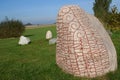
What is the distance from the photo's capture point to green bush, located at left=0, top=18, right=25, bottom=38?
129 ft

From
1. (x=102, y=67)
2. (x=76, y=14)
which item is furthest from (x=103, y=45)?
(x=76, y=14)

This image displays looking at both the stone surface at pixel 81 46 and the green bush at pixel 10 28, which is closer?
the stone surface at pixel 81 46

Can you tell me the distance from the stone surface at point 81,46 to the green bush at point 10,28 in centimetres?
3184

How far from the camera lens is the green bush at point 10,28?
39.4 m

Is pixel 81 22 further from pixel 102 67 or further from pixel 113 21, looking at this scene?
pixel 113 21

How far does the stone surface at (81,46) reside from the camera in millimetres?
7715

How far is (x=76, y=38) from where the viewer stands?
25.5 feet

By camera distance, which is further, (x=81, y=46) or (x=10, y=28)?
(x=10, y=28)

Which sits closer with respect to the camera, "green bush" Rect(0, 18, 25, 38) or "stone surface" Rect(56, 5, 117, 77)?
"stone surface" Rect(56, 5, 117, 77)

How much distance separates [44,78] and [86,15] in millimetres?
2277

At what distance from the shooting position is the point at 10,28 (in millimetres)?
39750

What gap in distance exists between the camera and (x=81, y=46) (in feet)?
25.3

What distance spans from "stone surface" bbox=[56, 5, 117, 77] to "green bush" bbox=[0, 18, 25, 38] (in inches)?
1253

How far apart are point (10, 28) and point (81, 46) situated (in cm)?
3303
